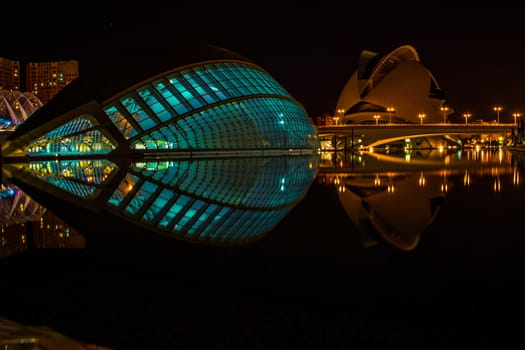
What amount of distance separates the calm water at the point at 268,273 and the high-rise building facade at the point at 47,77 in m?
146

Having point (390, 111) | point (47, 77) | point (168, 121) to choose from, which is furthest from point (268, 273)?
point (47, 77)

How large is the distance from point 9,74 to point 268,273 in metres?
149

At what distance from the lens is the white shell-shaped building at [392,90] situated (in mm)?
101188

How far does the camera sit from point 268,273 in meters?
6.11

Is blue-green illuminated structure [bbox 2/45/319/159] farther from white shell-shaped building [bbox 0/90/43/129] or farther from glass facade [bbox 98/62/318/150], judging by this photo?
Result: white shell-shaped building [bbox 0/90/43/129]

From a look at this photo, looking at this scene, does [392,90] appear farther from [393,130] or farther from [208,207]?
[208,207]

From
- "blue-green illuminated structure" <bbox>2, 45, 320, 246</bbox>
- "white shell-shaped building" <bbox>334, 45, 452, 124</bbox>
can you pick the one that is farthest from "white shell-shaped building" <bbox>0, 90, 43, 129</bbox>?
"white shell-shaped building" <bbox>334, 45, 452, 124</bbox>

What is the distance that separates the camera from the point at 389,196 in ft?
47.6

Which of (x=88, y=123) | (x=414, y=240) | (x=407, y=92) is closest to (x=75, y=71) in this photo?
(x=407, y=92)

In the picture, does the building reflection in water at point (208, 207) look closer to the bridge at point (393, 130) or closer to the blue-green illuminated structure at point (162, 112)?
the blue-green illuminated structure at point (162, 112)

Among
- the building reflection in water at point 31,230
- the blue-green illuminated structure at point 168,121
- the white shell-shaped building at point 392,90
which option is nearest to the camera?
the building reflection in water at point 31,230

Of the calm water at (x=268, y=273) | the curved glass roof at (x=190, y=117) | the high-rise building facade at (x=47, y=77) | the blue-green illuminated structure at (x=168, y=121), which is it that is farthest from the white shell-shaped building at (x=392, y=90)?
the calm water at (x=268, y=273)

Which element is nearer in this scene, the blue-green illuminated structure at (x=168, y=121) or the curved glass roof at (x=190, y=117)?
the blue-green illuminated structure at (x=168, y=121)

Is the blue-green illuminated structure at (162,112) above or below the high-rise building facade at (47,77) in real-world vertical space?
below
